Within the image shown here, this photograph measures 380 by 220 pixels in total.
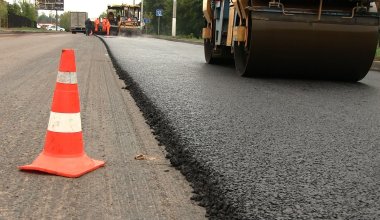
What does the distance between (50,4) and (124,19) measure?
40.7m

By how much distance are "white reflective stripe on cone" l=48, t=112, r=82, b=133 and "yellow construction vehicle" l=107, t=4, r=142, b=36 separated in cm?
4184

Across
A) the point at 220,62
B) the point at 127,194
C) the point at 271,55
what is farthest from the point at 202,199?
the point at 220,62

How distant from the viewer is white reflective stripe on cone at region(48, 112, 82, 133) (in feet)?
10.1

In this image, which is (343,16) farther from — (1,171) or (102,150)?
(1,171)

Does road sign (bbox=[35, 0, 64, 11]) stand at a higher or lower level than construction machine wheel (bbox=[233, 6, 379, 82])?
higher

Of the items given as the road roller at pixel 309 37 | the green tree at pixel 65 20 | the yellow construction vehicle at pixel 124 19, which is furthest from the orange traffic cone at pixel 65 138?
the green tree at pixel 65 20

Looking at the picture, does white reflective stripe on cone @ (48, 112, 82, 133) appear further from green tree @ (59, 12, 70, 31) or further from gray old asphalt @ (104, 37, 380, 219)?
green tree @ (59, 12, 70, 31)

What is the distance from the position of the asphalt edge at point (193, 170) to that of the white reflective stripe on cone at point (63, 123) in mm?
698

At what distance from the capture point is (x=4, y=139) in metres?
3.73

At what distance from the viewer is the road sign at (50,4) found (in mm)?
79875

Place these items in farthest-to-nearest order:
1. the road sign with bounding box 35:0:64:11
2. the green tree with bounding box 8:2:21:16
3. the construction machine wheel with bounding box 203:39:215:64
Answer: the road sign with bounding box 35:0:64:11, the green tree with bounding box 8:2:21:16, the construction machine wheel with bounding box 203:39:215:64

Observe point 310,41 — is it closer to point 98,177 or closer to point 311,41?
point 311,41

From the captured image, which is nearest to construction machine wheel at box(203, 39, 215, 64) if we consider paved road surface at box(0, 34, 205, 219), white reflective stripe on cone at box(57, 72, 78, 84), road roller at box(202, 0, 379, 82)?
road roller at box(202, 0, 379, 82)

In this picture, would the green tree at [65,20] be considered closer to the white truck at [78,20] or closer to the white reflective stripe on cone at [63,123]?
the white truck at [78,20]
